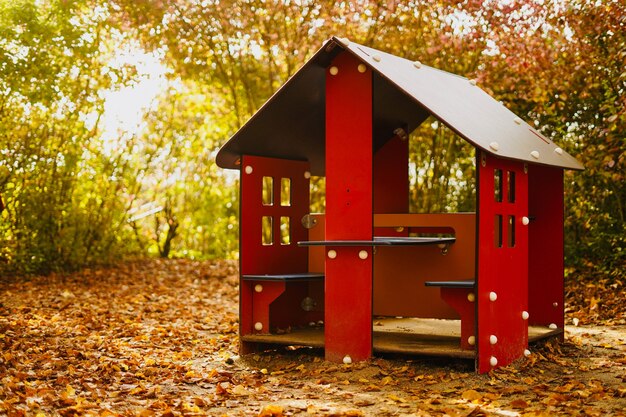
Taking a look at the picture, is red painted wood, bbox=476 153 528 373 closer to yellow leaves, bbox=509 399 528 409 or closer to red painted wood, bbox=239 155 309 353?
yellow leaves, bbox=509 399 528 409

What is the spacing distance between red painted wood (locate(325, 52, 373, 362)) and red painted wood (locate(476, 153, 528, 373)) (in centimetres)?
82

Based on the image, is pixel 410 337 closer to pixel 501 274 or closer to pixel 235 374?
pixel 501 274

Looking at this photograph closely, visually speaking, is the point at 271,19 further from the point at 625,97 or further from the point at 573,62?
the point at 625,97

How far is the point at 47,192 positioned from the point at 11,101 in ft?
4.63

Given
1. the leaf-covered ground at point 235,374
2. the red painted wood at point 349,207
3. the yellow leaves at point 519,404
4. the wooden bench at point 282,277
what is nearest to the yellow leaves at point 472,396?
the leaf-covered ground at point 235,374

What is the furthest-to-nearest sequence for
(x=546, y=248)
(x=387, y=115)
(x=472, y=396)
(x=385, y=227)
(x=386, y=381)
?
(x=385, y=227) < (x=546, y=248) < (x=387, y=115) < (x=386, y=381) < (x=472, y=396)

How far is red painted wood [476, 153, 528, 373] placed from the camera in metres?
6.07

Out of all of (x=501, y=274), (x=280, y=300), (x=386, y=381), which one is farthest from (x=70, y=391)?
(x=501, y=274)

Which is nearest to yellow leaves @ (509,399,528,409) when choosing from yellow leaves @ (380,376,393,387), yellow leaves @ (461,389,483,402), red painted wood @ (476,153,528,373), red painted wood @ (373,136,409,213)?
yellow leaves @ (461,389,483,402)

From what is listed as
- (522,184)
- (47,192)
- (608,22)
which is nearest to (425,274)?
(522,184)

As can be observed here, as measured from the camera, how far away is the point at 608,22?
9.06m

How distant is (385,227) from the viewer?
820 centimetres

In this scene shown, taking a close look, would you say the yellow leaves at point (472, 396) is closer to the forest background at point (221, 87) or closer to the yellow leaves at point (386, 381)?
the yellow leaves at point (386, 381)

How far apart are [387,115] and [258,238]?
5.29 feet
